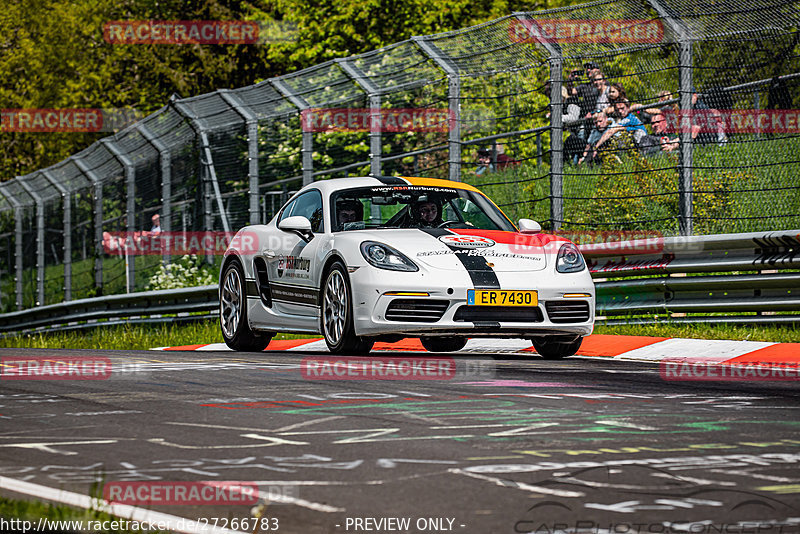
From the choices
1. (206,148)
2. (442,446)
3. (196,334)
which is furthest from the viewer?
(206,148)

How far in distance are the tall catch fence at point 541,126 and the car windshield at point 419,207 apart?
1838 mm

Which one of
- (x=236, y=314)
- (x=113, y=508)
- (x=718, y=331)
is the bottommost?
(x=113, y=508)

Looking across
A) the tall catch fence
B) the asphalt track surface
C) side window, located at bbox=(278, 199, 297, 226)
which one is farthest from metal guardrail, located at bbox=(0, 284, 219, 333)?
the asphalt track surface

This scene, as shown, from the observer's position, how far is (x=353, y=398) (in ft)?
25.0

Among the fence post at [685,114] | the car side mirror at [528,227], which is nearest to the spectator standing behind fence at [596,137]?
the fence post at [685,114]

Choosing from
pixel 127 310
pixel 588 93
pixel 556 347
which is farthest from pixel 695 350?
pixel 127 310

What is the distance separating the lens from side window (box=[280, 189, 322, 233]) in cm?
1183

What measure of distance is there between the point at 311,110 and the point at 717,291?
6.58 m

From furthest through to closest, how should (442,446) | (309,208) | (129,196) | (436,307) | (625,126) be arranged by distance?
1. (129,196)
2. (625,126)
3. (309,208)
4. (436,307)
5. (442,446)

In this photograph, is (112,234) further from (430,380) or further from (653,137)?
(430,380)

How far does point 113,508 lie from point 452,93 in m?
11.2

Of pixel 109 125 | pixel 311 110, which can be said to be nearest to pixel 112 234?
pixel 311 110

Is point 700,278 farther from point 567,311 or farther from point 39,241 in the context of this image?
point 39,241

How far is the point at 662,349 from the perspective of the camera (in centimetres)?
1138
